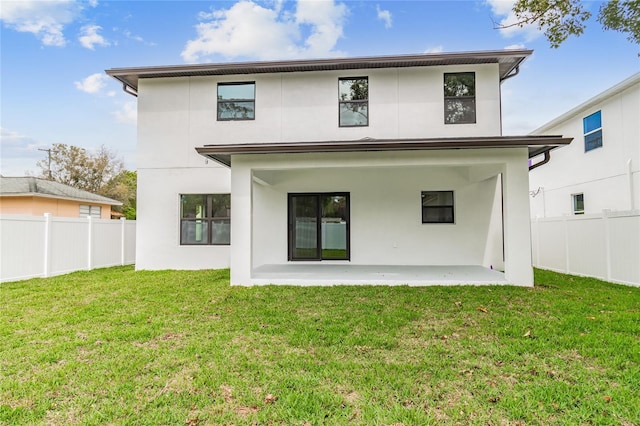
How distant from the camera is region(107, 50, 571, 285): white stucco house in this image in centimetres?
1025

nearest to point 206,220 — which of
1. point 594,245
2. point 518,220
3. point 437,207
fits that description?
point 437,207

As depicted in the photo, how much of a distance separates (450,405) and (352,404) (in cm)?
85

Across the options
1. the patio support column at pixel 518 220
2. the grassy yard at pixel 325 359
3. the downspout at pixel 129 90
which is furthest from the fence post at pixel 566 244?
the downspout at pixel 129 90

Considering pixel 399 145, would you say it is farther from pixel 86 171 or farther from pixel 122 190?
pixel 86 171

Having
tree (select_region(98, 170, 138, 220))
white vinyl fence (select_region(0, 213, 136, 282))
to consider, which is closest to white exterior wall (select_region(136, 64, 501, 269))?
white vinyl fence (select_region(0, 213, 136, 282))

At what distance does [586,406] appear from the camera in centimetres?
297

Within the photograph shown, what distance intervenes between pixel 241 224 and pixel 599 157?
12.7 m

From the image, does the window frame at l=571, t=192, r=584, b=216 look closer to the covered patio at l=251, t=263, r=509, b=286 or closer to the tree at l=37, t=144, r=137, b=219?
the covered patio at l=251, t=263, r=509, b=286

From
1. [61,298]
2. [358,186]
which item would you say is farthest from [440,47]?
[61,298]

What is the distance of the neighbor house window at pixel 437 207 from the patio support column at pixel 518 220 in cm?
295

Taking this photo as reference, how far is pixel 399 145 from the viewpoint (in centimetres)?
727

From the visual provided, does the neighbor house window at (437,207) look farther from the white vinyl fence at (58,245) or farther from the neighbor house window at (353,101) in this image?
the white vinyl fence at (58,245)

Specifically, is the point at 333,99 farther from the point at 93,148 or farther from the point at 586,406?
the point at 93,148

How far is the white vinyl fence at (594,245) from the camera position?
757 cm
